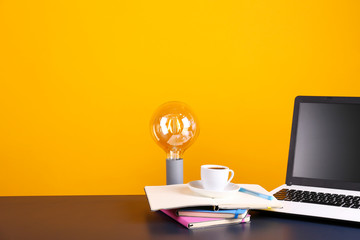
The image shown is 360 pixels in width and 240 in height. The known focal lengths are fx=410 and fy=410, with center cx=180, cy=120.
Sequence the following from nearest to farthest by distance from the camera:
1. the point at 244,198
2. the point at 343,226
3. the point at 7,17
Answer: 1. the point at 343,226
2. the point at 244,198
3. the point at 7,17

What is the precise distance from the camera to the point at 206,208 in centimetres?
112

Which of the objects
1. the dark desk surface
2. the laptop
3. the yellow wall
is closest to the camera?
the dark desk surface

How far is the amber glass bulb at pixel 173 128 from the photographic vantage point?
143cm

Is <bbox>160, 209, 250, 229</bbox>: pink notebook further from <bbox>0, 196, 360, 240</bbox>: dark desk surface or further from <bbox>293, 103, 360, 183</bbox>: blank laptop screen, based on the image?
<bbox>293, 103, 360, 183</bbox>: blank laptop screen

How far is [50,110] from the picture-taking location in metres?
2.21

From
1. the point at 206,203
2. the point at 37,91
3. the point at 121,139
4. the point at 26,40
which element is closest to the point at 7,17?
the point at 26,40

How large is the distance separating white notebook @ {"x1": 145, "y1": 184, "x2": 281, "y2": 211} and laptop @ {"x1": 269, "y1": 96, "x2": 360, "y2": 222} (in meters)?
0.18

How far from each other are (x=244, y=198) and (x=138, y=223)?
0.31m

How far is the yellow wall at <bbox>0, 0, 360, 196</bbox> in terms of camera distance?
7.22 ft

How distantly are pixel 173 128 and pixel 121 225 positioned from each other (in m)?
0.45

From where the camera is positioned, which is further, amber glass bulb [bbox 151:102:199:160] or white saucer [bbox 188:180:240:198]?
amber glass bulb [bbox 151:102:199:160]

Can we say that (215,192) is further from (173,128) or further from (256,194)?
(173,128)

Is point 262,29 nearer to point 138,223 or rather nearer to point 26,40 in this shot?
point 26,40

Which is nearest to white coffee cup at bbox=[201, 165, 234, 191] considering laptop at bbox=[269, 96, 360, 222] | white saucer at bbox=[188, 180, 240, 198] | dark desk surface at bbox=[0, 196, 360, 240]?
white saucer at bbox=[188, 180, 240, 198]
